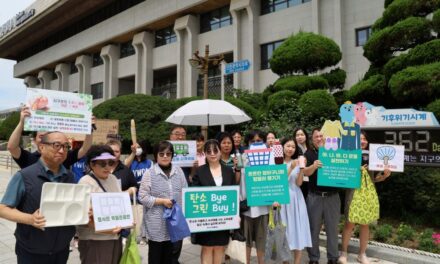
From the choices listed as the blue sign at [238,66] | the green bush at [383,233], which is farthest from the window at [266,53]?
the green bush at [383,233]

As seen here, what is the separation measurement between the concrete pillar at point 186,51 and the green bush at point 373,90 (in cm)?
1782

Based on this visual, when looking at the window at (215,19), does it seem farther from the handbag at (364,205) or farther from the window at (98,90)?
the handbag at (364,205)

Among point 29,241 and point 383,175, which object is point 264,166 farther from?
point 29,241

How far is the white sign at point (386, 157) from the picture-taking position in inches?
194

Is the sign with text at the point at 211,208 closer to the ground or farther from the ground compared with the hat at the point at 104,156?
closer to the ground

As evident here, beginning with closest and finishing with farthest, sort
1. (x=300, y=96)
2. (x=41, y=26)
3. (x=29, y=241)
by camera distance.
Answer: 1. (x=29, y=241)
2. (x=300, y=96)
3. (x=41, y=26)

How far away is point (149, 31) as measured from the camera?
30891mm

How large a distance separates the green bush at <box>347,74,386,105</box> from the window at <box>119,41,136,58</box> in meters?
27.3

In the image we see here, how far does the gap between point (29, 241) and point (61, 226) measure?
0.25 m

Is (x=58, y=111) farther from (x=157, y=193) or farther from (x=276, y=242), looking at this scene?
(x=276, y=242)

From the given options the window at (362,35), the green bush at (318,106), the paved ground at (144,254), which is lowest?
the paved ground at (144,254)

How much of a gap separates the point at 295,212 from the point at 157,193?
1.95 meters

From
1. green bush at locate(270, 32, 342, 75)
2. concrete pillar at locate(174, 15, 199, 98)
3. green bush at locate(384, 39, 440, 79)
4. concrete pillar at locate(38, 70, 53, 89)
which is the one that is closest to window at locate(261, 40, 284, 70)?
concrete pillar at locate(174, 15, 199, 98)

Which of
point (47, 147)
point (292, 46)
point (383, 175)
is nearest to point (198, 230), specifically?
point (47, 147)
